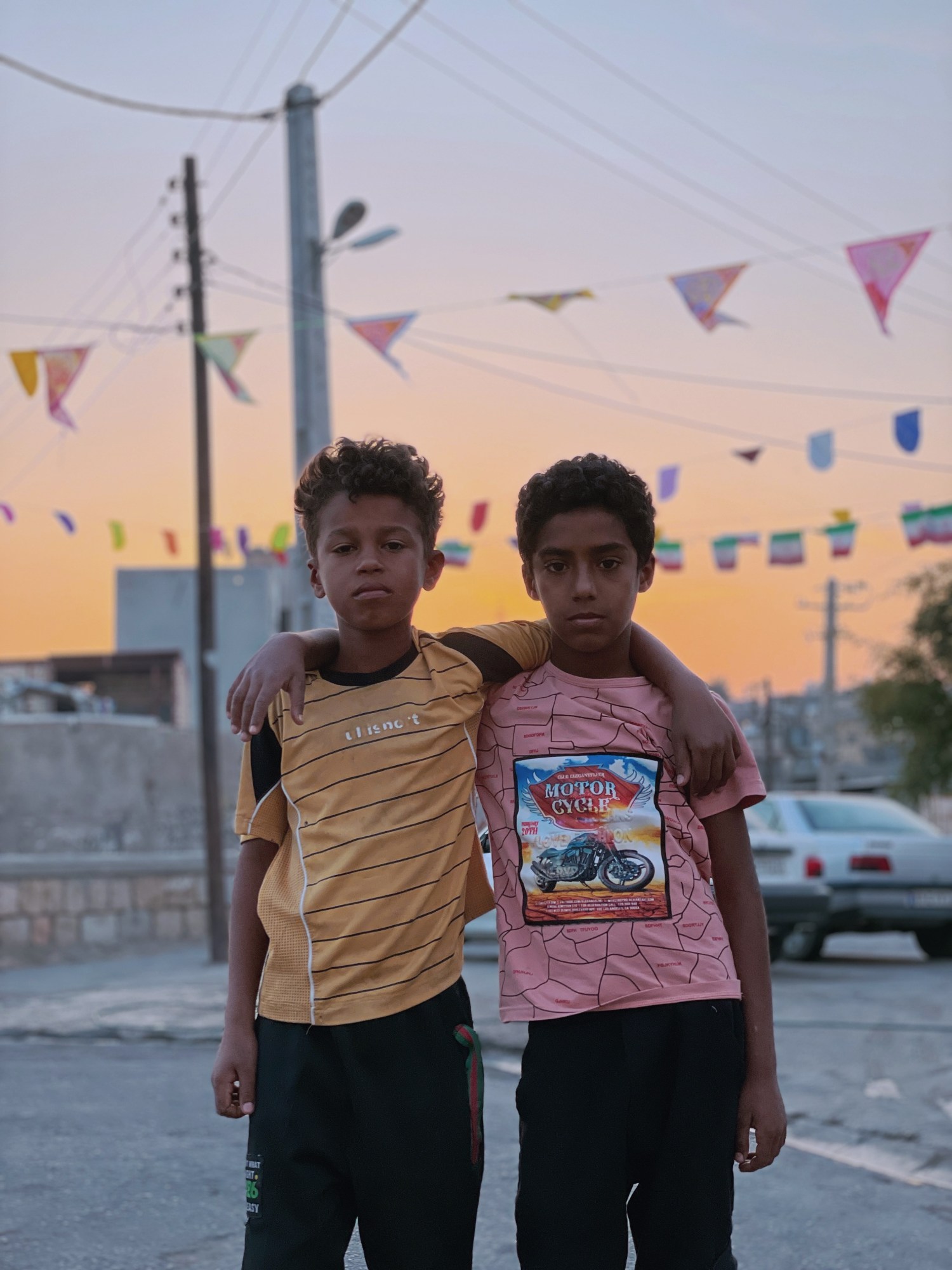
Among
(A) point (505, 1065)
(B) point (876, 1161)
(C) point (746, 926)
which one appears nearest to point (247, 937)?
(C) point (746, 926)

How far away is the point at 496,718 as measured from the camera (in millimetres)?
2396

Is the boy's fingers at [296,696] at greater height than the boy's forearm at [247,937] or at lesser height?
greater

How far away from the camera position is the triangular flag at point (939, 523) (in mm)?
14000

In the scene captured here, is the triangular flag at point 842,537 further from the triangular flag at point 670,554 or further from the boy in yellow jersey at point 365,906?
the boy in yellow jersey at point 365,906

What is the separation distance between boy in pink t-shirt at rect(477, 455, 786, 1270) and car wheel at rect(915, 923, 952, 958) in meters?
10.3

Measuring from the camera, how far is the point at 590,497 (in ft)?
7.85

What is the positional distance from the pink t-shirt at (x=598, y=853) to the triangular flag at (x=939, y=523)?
12.4m

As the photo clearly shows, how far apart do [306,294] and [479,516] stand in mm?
5431

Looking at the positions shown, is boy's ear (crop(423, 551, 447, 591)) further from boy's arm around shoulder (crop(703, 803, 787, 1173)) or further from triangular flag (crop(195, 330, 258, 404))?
triangular flag (crop(195, 330, 258, 404))

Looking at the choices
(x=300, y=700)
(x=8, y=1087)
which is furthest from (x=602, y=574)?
(x=8, y=1087)

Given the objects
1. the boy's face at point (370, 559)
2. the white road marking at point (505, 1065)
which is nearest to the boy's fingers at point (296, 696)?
the boy's face at point (370, 559)

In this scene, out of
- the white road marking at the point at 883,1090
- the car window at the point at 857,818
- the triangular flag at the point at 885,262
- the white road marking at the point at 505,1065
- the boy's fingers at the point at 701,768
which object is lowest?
the white road marking at the point at 505,1065

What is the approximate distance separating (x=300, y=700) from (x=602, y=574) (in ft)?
1.83

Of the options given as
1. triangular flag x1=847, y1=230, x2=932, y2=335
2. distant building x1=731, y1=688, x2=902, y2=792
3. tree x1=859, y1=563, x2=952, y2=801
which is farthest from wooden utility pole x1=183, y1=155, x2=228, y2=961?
distant building x1=731, y1=688, x2=902, y2=792
